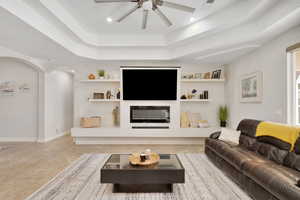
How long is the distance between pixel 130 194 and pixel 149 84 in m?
3.70

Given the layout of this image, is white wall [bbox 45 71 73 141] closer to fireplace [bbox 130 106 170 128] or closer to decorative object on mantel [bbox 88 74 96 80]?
decorative object on mantel [bbox 88 74 96 80]

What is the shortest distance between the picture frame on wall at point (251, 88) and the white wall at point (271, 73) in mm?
97

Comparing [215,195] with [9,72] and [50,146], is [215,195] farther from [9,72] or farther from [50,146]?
[9,72]

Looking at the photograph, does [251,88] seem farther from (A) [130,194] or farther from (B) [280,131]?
(A) [130,194]

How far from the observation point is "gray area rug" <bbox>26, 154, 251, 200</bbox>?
2.58 m

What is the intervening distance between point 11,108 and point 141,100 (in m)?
4.20

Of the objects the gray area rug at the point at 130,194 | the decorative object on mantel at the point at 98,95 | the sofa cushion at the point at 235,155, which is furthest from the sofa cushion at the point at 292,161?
the decorative object on mantel at the point at 98,95

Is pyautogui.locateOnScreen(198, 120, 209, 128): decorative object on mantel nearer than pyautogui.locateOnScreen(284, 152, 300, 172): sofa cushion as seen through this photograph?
No

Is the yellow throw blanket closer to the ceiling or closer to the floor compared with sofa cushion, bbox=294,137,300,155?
closer to the ceiling

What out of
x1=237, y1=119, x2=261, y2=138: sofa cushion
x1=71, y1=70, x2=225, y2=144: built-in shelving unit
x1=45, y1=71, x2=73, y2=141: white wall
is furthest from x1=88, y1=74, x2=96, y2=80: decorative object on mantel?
x1=237, y1=119, x2=261, y2=138: sofa cushion

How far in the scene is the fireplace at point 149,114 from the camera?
6.01m

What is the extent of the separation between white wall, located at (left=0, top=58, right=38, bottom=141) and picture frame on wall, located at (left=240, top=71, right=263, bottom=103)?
242 inches

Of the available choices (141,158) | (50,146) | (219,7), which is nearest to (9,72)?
(50,146)

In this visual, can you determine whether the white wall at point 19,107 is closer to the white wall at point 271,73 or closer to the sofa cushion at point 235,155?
the sofa cushion at point 235,155
